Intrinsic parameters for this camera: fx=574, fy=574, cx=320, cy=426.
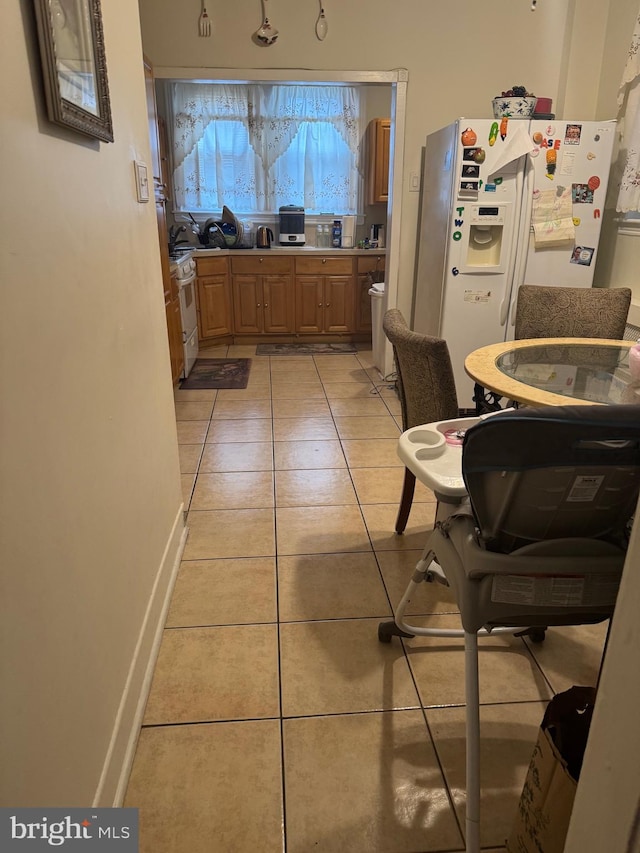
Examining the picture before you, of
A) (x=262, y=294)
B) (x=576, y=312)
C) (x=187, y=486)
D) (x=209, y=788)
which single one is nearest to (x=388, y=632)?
(x=209, y=788)

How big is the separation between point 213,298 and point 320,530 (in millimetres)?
3444

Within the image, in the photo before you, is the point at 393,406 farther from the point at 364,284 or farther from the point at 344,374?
the point at 364,284

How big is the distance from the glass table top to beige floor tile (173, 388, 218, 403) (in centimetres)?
243

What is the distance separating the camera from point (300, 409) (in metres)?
3.83

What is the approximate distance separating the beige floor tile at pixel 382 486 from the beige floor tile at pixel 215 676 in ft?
3.17

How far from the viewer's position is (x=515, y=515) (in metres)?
1.02

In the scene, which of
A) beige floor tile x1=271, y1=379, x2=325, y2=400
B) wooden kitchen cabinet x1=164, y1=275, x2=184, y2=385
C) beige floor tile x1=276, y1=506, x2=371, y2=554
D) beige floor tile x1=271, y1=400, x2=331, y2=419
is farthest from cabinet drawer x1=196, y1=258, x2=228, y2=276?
beige floor tile x1=276, y1=506, x2=371, y2=554

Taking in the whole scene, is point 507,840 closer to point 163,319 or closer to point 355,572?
point 355,572

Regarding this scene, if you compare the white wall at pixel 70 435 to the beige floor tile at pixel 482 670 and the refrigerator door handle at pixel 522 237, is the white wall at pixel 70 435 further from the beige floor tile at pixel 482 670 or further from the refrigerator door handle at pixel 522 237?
the refrigerator door handle at pixel 522 237

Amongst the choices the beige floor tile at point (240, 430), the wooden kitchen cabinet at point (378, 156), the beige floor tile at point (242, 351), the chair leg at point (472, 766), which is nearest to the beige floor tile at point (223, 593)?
the chair leg at point (472, 766)

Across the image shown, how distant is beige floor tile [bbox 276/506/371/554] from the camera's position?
226 centimetres

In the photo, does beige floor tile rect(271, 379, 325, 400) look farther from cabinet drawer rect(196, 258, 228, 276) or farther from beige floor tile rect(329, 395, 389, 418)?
cabinet drawer rect(196, 258, 228, 276)

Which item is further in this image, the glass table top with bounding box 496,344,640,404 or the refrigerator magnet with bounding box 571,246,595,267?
the refrigerator magnet with bounding box 571,246,595,267

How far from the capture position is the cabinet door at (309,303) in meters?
5.48
